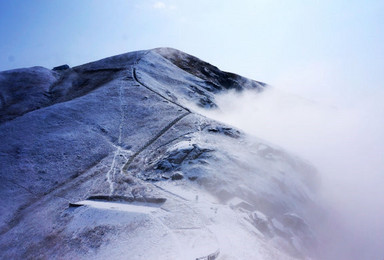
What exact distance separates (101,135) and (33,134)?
2834 millimetres

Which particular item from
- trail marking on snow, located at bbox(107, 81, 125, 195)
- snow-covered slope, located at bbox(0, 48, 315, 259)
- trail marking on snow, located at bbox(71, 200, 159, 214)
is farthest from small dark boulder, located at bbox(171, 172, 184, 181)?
trail marking on snow, located at bbox(107, 81, 125, 195)

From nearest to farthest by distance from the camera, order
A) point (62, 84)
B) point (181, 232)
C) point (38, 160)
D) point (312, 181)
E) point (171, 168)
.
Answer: point (181, 232)
point (171, 168)
point (38, 160)
point (312, 181)
point (62, 84)

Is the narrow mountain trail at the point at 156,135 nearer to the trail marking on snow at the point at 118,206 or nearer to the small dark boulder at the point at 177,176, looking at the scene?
the small dark boulder at the point at 177,176

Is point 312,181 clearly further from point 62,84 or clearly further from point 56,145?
point 62,84

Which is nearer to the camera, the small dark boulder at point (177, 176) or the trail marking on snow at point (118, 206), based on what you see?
the trail marking on snow at point (118, 206)

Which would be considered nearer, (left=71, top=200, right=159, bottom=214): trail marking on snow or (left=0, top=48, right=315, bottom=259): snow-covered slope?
(left=0, top=48, right=315, bottom=259): snow-covered slope

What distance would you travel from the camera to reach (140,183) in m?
8.58

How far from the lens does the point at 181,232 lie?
5906 mm

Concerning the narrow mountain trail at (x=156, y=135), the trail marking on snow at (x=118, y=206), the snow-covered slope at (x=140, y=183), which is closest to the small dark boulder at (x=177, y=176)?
the snow-covered slope at (x=140, y=183)

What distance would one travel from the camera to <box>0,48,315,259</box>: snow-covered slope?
605 cm

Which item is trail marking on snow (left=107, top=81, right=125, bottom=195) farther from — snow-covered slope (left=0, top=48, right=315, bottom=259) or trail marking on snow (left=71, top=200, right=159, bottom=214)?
trail marking on snow (left=71, top=200, right=159, bottom=214)

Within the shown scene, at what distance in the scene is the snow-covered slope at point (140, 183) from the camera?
238 inches

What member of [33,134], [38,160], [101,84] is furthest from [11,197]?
[101,84]

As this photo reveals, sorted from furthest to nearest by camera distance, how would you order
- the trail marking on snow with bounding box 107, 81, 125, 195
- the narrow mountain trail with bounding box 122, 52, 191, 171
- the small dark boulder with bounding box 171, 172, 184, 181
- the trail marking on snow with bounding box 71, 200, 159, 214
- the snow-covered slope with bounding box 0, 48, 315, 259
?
the narrow mountain trail with bounding box 122, 52, 191, 171 < the trail marking on snow with bounding box 107, 81, 125, 195 < the small dark boulder with bounding box 171, 172, 184, 181 < the trail marking on snow with bounding box 71, 200, 159, 214 < the snow-covered slope with bounding box 0, 48, 315, 259
